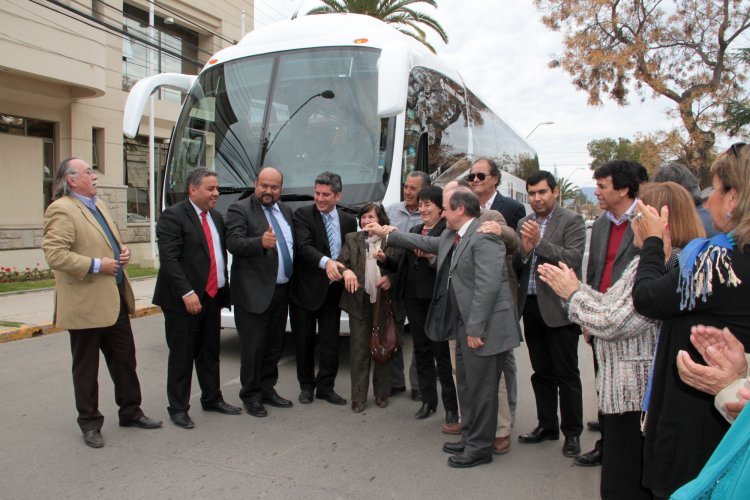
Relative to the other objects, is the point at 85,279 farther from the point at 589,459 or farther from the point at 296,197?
the point at 589,459

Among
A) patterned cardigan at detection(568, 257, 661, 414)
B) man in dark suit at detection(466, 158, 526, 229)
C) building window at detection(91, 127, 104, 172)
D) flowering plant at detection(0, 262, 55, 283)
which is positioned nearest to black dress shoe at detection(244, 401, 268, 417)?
man in dark suit at detection(466, 158, 526, 229)

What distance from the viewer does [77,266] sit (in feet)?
13.2

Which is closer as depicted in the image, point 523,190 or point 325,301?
point 325,301

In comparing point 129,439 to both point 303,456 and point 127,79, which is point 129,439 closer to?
point 303,456

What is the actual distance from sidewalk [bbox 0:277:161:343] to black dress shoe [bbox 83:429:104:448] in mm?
3088

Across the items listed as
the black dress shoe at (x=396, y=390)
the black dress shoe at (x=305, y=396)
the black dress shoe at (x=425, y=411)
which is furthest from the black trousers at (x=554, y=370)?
the black dress shoe at (x=305, y=396)

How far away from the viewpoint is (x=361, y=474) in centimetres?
377

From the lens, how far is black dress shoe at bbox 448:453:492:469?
3.88 meters

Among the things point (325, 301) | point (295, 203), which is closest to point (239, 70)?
point (295, 203)

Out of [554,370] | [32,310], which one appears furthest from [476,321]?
[32,310]

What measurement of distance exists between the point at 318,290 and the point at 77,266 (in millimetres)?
1942

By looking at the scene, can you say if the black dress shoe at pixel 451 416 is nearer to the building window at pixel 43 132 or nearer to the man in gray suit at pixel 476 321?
the man in gray suit at pixel 476 321

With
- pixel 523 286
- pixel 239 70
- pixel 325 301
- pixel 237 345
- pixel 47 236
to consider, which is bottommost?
pixel 237 345

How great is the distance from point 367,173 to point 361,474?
3.19 m
